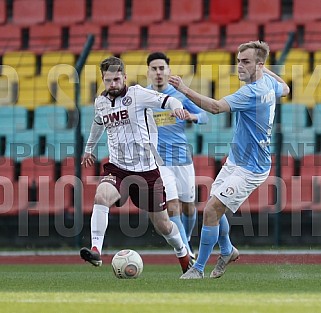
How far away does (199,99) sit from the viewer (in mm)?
7703

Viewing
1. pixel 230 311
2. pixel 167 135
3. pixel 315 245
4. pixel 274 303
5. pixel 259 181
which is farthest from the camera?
pixel 315 245

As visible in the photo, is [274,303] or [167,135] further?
[167,135]

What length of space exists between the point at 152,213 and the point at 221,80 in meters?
6.08

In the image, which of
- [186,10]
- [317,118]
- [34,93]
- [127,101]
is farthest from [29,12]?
[127,101]

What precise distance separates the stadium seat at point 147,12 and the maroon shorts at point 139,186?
7604 mm

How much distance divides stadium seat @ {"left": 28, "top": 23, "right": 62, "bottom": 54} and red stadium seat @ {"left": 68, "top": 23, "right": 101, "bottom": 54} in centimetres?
20

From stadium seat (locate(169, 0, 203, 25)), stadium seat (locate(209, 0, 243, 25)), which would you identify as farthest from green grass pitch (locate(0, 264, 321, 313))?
stadium seat (locate(169, 0, 203, 25))

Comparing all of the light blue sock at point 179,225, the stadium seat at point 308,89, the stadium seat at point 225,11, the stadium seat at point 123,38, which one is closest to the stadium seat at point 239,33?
the stadium seat at point 225,11

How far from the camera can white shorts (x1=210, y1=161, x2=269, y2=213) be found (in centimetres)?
819

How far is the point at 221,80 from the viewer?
47.4 feet

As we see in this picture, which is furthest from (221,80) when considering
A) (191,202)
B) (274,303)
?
(274,303)

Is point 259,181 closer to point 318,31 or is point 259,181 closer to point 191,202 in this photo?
point 191,202

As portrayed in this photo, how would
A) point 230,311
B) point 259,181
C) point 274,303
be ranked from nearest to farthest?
point 230,311
point 274,303
point 259,181

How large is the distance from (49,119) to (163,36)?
7.26 ft
